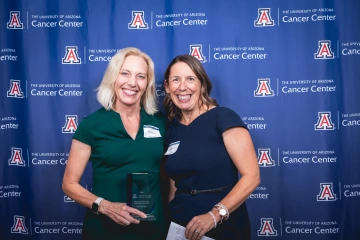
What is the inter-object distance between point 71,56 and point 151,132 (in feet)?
3.74

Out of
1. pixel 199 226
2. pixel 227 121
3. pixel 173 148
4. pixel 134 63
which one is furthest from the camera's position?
pixel 134 63

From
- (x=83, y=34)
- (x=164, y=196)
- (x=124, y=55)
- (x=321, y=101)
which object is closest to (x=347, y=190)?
(x=321, y=101)

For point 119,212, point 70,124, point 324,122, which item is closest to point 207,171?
point 119,212

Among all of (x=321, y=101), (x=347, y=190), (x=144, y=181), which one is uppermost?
(x=321, y=101)

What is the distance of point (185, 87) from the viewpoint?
1654 millimetres

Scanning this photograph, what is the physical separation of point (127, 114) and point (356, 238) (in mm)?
1917

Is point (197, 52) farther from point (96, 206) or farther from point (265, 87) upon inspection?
point (96, 206)

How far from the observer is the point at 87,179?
2.44 meters

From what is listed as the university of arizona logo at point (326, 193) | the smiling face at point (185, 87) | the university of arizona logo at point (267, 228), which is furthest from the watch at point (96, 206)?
the university of arizona logo at point (326, 193)

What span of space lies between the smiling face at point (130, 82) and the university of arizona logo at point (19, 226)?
144 cm

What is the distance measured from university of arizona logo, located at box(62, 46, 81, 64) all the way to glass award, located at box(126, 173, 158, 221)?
4.54ft

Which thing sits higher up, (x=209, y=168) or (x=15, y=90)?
(x=15, y=90)

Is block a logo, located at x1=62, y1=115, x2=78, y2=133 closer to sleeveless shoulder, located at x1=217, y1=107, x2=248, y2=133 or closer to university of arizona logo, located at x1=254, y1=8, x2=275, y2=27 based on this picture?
sleeveless shoulder, located at x1=217, y1=107, x2=248, y2=133

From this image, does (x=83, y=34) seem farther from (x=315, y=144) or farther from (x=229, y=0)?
(x=315, y=144)
